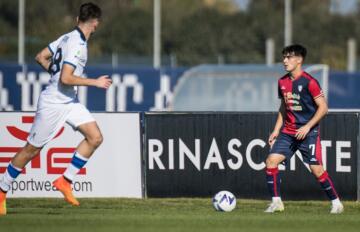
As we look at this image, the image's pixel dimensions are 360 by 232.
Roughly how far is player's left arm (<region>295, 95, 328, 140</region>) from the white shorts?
259 cm

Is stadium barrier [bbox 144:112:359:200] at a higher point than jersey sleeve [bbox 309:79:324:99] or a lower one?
lower

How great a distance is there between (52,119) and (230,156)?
4.56 metres

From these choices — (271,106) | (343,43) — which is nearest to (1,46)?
(343,43)

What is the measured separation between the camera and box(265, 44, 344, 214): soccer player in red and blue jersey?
547 inches

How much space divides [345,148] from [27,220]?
5967mm

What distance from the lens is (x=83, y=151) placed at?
43.5 feet

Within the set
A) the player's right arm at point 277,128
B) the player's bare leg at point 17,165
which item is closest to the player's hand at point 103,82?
the player's bare leg at point 17,165

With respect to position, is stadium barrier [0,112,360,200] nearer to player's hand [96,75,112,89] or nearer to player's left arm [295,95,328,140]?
player's left arm [295,95,328,140]

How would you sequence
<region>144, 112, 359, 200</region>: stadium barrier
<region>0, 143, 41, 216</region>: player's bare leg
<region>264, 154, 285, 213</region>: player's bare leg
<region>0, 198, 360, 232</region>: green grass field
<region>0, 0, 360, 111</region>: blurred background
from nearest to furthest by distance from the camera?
<region>0, 198, 360, 232</region>: green grass field
<region>0, 143, 41, 216</region>: player's bare leg
<region>264, 154, 285, 213</region>: player's bare leg
<region>144, 112, 359, 200</region>: stadium barrier
<region>0, 0, 360, 111</region>: blurred background

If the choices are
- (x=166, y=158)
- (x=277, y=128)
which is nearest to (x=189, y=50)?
(x=166, y=158)

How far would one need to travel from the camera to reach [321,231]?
458 inches

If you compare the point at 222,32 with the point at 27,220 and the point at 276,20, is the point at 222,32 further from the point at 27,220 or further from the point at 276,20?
the point at 27,220

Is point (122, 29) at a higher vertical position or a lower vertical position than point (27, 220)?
higher

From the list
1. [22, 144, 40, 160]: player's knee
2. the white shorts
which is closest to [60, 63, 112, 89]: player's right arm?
the white shorts
